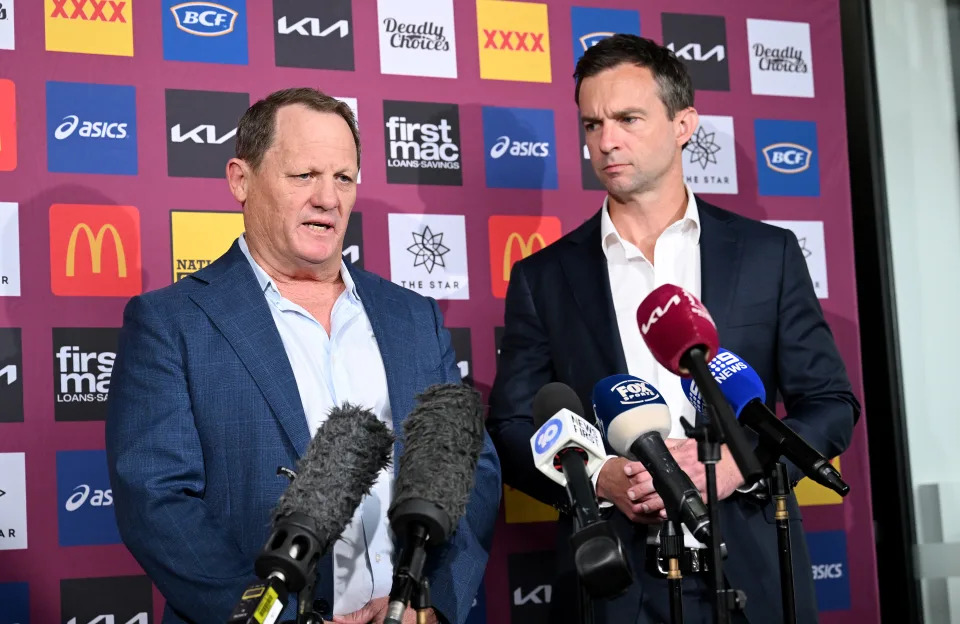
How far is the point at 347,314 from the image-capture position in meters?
2.80

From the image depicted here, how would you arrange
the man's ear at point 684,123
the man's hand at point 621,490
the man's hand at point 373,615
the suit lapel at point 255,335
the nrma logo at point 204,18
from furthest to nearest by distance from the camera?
the nrma logo at point 204,18
the man's ear at point 684,123
the man's hand at point 621,490
the suit lapel at point 255,335
the man's hand at point 373,615

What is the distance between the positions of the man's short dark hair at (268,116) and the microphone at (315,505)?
1.15m

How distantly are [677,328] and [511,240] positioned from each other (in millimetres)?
2060

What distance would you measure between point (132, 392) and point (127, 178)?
4.00 feet

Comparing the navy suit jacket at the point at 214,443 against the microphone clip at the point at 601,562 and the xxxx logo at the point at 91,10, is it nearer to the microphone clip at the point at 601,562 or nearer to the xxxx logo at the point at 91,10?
the microphone clip at the point at 601,562

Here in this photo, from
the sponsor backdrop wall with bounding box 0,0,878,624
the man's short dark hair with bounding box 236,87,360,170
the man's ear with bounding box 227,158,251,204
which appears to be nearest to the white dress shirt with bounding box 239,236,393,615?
the man's ear with bounding box 227,158,251,204

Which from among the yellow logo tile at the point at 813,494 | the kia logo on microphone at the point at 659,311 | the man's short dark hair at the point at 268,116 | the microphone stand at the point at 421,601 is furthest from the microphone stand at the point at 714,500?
the yellow logo tile at the point at 813,494

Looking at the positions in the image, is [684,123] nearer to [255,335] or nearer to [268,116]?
[268,116]

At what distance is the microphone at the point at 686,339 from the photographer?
1746mm

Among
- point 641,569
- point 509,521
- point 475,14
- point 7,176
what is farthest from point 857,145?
point 7,176

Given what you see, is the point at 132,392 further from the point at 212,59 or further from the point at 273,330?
the point at 212,59

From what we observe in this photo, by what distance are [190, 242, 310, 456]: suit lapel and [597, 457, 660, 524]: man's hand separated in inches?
28.5

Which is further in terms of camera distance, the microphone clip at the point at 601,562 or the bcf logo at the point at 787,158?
the bcf logo at the point at 787,158

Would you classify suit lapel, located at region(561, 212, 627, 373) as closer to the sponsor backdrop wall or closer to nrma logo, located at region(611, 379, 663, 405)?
the sponsor backdrop wall
